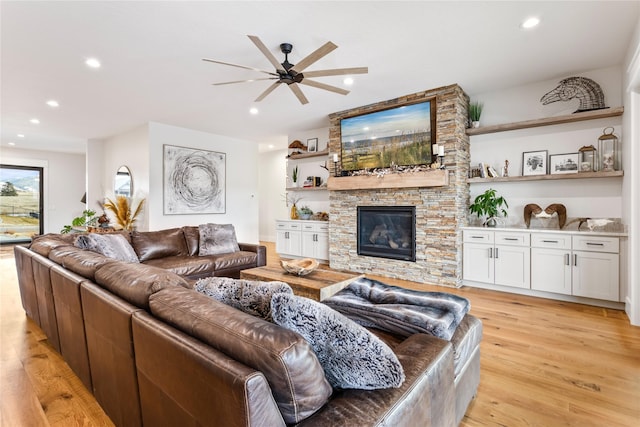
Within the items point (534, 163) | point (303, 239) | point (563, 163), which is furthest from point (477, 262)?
point (303, 239)

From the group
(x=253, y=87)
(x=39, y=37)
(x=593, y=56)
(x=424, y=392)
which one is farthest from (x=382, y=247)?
(x=39, y=37)

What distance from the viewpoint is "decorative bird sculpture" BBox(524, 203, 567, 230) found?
381cm

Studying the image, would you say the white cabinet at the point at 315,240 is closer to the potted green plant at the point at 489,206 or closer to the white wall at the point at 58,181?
the potted green plant at the point at 489,206

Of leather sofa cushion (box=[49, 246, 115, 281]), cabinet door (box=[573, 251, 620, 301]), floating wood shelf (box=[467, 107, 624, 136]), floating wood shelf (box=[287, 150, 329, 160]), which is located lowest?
cabinet door (box=[573, 251, 620, 301])

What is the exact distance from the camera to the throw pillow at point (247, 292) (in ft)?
3.74

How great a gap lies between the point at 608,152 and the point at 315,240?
4.35 m

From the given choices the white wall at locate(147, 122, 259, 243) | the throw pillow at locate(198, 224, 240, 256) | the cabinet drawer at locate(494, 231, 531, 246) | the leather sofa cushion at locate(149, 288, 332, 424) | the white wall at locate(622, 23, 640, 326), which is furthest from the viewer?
the white wall at locate(147, 122, 259, 243)

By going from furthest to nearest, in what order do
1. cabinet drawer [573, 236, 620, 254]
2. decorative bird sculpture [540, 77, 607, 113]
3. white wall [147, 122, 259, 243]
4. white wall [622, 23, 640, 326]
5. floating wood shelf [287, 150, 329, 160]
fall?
1. floating wood shelf [287, 150, 329, 160]
2. white wall [147, 122, 259, 243]
3. decorative bird sculpture [540, 77, 607, 113]
4. cabinet drawer [573, 236, 620, 254]
5. white wall [622, 23, 640, 326]

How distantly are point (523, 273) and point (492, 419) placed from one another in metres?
2.67

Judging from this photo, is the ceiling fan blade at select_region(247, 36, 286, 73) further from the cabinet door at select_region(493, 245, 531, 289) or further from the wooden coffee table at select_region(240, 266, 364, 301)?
the cabinet door at select_region(493, 245, 531, 289)

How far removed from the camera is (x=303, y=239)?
6.07m

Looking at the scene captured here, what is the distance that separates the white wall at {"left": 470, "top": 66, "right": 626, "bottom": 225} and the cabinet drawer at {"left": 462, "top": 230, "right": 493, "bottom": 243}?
49 centimetres

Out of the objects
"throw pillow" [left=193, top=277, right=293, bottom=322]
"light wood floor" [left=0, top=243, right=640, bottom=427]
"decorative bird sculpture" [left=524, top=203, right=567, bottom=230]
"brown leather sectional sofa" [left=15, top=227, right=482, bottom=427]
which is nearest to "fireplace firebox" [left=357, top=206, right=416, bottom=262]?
"decorative bird sculpture" [left=524, top=203, right=567, bottom=230]

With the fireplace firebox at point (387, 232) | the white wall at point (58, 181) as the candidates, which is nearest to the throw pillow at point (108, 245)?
the fireplace firebox at point (387, 232)
